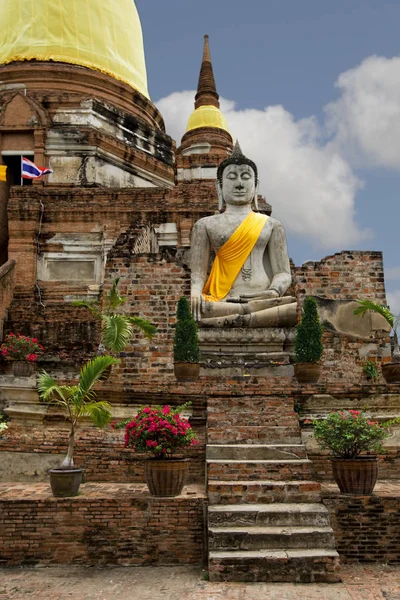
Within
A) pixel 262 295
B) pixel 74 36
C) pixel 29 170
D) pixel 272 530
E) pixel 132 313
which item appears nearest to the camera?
pixel 272 530

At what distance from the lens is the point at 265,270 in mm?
11156

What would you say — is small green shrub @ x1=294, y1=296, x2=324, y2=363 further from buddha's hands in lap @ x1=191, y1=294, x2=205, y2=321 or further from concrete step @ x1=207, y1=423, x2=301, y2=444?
buddha's hands in lap @ x1=191, y1=294, x2=205, y2=321

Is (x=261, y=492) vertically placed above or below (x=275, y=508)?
above

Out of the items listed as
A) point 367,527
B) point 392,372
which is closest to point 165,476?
point 367,527

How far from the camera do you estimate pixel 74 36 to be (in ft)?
69.7

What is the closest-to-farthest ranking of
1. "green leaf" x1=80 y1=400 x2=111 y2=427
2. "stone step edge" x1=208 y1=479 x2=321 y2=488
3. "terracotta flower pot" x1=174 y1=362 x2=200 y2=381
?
1. "stone step edge" x1=208 y1=479 x2=321 y2=488
2. "green leaf" x1=80 y1=400 x2=111 y2=427
3. "terracotta flower pot" x1=174 y1=362 x2=200 y2=381

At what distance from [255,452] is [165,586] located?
1973mm

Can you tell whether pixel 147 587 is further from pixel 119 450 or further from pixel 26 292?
pixel 26 292

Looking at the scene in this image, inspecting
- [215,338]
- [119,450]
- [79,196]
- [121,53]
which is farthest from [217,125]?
[119,450]

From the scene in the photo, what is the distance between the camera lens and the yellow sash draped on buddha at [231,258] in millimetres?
10797

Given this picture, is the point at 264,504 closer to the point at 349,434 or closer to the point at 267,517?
the point at 267,517

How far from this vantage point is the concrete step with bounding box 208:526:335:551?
569 cm

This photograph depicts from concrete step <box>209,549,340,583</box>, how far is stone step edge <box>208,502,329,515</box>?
20.6 inches

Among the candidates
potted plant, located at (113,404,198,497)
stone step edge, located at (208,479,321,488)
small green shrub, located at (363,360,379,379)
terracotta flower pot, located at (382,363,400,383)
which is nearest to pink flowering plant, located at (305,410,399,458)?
stone step edge, located at (208,479,321,488)
